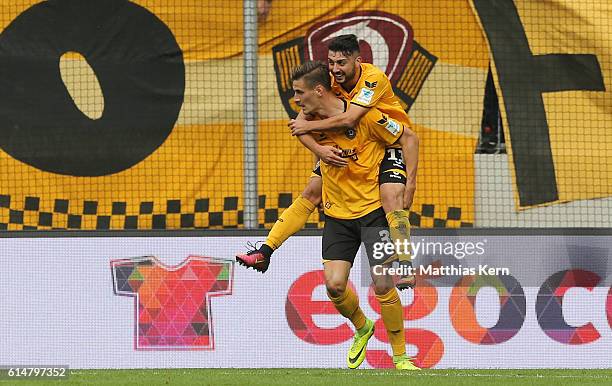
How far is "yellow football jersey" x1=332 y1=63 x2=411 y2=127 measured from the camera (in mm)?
8828

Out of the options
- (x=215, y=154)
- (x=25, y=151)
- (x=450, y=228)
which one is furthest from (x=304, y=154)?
(x=25, y=151)

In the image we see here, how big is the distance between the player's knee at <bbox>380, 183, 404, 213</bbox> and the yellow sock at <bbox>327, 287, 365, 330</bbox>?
721 millimetres

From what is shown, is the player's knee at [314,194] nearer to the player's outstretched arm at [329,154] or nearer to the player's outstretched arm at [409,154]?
the player's outstretched arm at [329,154]

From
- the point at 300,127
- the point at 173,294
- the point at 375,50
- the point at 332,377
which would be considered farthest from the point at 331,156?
the point at 375,50

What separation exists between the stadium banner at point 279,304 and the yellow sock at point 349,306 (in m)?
1.82

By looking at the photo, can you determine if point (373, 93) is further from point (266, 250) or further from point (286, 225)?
point (266, 250)

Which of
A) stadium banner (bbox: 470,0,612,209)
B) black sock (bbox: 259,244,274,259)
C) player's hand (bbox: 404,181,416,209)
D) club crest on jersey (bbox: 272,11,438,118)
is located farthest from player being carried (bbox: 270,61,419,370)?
stadium banner (bbox: 470,0,612,209)

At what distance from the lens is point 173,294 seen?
11375mm

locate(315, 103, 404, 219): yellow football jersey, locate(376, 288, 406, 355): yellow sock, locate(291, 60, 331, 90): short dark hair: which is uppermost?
locate(291, 60, 331, 90): short dark hair

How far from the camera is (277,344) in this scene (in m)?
11.3

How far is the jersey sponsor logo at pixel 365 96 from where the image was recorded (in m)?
8.80

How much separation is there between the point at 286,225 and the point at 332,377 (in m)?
1.14

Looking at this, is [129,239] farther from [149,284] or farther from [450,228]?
[450,228]

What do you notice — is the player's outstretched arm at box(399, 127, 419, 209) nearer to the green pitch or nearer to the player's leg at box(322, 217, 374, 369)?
the player's leg at box(322, 217, 374, 369)
